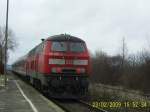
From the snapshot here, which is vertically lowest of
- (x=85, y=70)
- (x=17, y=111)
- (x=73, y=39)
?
(x=17, y=111)

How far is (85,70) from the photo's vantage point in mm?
21859

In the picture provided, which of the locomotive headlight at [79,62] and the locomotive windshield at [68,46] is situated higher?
the locomotive windshield at [68,46]

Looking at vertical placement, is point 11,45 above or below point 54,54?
above

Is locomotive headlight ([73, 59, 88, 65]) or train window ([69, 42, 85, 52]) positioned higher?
train window ([69, 42, 85, 52])

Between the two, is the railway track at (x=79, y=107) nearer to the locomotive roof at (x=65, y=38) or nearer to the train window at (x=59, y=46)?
the train window at (x=59, y=46)

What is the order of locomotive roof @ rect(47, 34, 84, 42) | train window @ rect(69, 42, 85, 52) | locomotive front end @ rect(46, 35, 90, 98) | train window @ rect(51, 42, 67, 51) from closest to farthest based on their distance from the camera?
locomotive front end @ rect(46, 35, 90, 98) < train window @ rect(51, 42, 67, 51) < train window @ rect(69, 42, 85, 52) < locomotive roof @ rect(47, 34, 84, 42)

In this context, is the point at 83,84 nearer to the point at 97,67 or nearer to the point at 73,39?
the point at 73,39

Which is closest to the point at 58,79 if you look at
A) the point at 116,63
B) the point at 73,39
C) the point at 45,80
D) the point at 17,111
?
the point at 45,80

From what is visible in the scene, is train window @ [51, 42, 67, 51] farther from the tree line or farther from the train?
the tree line

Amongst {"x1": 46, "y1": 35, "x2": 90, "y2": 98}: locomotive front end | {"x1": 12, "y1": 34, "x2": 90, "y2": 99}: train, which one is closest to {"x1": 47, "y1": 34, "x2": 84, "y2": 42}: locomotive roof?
{"x1": 12, "y1": 34, "x2": 90, "y2": 99}: train

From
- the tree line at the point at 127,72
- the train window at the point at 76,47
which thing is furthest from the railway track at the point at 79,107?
the tree line at the point at 127,72

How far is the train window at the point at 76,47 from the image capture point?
22.3m

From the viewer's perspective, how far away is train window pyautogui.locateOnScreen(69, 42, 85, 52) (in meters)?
22.3

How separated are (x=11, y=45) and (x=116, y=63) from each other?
138ft
